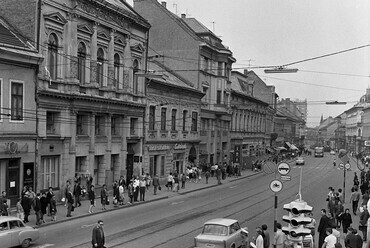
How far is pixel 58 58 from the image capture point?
2892 centimetres

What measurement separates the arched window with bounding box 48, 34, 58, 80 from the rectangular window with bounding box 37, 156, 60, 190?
5.06 m

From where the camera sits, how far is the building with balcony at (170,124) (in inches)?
1640

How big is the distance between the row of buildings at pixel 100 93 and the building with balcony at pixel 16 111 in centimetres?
6

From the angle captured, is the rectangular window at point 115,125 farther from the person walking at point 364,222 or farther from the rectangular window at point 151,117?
the person walking at point 364,222

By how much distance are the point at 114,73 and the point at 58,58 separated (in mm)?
7061

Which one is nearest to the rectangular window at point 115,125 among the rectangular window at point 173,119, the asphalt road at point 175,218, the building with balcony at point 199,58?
the asphalt road at point 175,218

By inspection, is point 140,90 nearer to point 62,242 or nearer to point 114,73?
point 114,73

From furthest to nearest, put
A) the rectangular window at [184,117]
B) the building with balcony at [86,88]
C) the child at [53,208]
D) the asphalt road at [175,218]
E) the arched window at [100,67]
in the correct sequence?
the rectangular window at [184,117] < the arched window at [100,67] < the building with balcony at [86,88] < the child at [53,208] < the asphalt road at [175,218]

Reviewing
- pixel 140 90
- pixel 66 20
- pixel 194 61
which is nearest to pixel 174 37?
pixel 194 61

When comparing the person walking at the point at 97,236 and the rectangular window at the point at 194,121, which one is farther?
the rectangular window at the point at 194,121

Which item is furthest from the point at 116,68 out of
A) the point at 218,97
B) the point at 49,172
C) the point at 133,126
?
the point at 218,97

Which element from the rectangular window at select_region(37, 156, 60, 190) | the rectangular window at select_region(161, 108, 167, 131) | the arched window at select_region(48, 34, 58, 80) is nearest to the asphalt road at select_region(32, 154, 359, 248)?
the rectangular window at select_region(37, 156, 60, 190)

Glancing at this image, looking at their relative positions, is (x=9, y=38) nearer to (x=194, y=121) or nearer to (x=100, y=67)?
(x=100, y=67)

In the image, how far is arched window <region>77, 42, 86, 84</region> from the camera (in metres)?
31.1
